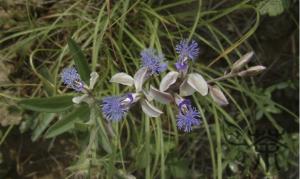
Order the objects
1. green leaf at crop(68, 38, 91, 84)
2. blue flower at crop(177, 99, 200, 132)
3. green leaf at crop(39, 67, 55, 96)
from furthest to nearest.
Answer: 1. green leaf at crop(39, 67, 55, 96)
2. green leaf at crop(68, 38, 91, 84)
3. blue flower at crop(177, 99, 200, 132)

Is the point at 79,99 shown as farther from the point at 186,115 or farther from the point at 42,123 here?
the point at 42,123

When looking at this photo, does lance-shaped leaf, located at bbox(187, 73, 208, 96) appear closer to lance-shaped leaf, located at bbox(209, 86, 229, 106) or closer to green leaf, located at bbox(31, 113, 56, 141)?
lance-shaped leaf, located at bbox(209, 86, 229, 106)

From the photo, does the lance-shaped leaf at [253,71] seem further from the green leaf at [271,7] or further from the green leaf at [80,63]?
the green leaf at [271,7]

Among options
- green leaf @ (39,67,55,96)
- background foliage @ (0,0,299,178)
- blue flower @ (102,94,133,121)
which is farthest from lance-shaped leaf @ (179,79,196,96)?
green leaf @ (39,67,55,96)

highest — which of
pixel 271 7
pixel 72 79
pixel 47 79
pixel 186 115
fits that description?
pixel 271 7

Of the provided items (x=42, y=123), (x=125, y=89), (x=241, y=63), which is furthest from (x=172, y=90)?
(x=42, y=123)

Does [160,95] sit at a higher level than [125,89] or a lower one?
lower

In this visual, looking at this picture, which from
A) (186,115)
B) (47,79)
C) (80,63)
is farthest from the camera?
(47,79)
